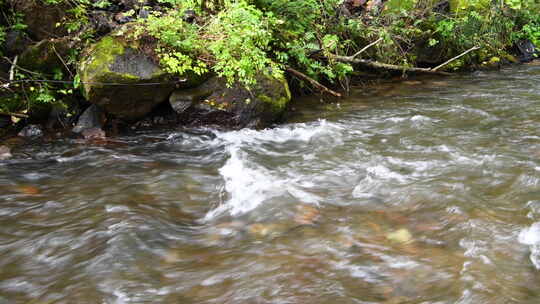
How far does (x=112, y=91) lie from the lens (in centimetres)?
652

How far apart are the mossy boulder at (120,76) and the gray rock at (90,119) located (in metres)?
0.15

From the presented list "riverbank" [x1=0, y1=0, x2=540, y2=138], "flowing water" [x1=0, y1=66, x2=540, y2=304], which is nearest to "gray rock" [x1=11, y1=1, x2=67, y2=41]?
"riverbank" [x1=0, y1=0, x2=540, y2=138]

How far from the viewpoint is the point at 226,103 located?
7234 millimetres

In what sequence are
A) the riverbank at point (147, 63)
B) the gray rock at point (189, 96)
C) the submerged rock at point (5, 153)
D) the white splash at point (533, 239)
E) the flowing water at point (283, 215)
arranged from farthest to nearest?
the gray rock at point (189, 96), the riverbank at point (147, 63), the submerged rock at point (5, 153), the white splash at point (533, 239), the flowing water at point (283, 215)

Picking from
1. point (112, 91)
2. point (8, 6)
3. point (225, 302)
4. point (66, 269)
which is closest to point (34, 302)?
point (66, 269)

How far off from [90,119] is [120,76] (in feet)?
3.44

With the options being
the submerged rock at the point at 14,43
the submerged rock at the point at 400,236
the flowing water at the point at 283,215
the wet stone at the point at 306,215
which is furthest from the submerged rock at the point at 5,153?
the submerged rock at the point at 400,236

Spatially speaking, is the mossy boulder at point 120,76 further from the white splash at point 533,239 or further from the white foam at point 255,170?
the white splash at point 533,239

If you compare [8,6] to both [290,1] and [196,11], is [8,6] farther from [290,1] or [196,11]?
[290,1]

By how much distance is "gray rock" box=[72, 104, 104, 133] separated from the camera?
6.89 meters

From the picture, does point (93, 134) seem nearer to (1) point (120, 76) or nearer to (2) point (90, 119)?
(2) point (90, 119)

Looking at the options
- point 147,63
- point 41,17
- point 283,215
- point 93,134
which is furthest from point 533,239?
point 41,17

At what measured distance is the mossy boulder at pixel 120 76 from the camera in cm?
639

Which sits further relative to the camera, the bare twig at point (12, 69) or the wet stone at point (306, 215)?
the bare twig at point (12, 69)
